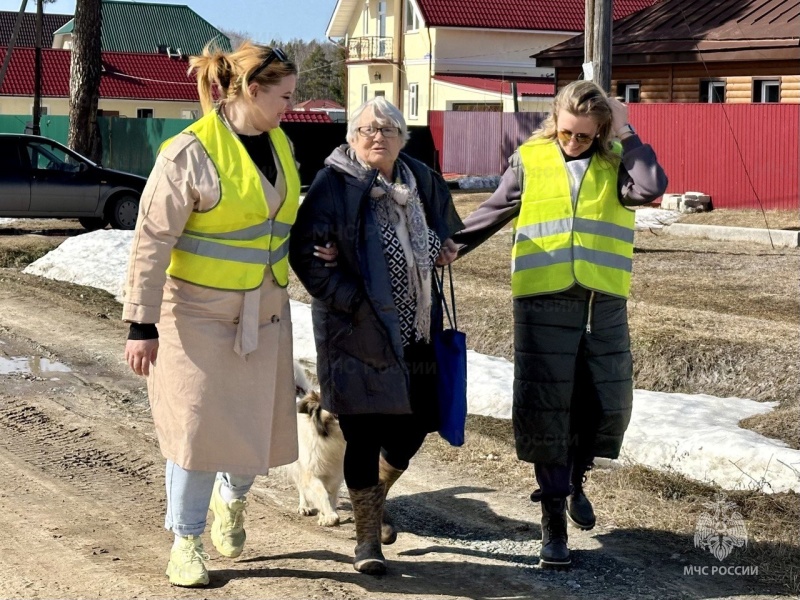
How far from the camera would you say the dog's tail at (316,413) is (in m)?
5.11

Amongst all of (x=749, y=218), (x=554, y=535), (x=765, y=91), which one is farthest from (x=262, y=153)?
(x=765, y=91)

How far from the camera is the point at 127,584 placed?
163 inches

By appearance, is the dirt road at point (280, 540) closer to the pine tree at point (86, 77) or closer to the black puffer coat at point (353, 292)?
the black puffer coat at point (353, 292)

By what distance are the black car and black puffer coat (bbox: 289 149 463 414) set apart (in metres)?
13.5

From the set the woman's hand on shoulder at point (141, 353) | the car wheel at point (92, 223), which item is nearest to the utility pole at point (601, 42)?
the car wheel at point (92, 223)

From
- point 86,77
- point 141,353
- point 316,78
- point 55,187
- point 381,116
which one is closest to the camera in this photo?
point 141,353

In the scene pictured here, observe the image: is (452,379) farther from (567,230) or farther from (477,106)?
(477,106)

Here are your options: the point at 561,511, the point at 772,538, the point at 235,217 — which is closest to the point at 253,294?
the point at 235,217

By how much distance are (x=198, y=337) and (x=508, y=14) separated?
4117 centimetres

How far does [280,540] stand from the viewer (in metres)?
4.77

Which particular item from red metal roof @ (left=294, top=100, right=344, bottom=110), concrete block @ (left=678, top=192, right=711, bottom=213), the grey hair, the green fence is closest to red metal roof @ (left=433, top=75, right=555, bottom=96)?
the green fence

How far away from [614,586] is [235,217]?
1.93m

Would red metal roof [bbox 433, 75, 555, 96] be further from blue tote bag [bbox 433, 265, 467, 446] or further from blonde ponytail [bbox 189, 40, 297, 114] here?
blonde ponytail [bbox 189, 40, 297, 114]

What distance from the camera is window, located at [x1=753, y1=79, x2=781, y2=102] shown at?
23.3 meters
